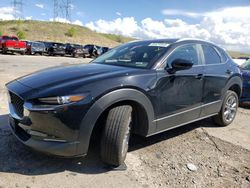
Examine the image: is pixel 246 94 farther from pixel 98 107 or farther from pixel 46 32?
pixel 46 32

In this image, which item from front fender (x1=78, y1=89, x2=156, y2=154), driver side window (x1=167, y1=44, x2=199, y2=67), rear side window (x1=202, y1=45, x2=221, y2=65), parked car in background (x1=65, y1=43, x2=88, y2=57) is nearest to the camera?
front fender (x1=78, y1=89, x2=156, y2=154)

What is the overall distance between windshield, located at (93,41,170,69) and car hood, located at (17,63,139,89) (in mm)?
313

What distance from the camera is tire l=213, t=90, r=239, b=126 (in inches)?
196

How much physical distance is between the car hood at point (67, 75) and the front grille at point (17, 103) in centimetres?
20

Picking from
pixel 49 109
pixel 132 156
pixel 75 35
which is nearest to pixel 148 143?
pixel 132 156

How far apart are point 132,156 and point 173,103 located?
95 cm

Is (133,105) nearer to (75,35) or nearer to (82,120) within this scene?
(82,120)

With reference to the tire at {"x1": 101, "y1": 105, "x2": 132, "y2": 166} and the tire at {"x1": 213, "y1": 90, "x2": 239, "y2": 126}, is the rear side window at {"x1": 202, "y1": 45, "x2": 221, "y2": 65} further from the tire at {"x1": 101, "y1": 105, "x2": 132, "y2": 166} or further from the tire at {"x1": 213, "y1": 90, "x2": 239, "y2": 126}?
the tire at {"x1": 101, "y1": 105, "x2": 132, "y2": 166}

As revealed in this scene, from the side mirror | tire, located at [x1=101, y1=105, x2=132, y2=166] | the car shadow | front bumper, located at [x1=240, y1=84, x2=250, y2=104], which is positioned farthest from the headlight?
front bumper, located at [x1=240, y1=84, x2=250, y2=104]

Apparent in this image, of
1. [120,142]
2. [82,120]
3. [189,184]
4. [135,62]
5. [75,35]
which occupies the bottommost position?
[189,184]

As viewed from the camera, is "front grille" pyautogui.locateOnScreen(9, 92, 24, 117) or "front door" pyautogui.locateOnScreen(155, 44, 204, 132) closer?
"front grille" pyautogui.locateOnScreen(9, 92, 24, 117)

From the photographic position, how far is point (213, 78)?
446cm

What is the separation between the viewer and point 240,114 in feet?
20.8

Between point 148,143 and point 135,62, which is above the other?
point 135,62
